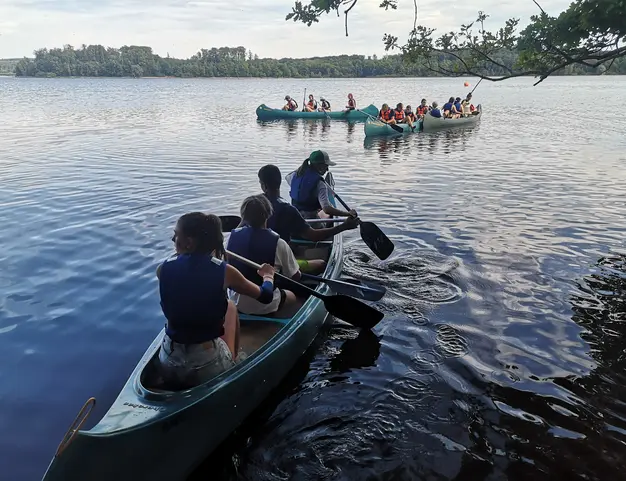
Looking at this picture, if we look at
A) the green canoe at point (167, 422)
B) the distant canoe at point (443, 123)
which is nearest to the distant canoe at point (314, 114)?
the distant canoe at point (443, 123)

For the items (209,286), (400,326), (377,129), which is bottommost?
(400,326)

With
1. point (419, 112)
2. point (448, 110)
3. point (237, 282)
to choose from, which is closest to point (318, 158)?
point (237, 282)

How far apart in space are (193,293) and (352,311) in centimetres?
289

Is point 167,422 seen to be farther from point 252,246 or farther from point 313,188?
point 313,188

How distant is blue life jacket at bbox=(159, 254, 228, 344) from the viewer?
398cm

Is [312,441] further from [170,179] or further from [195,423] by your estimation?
[170,179]

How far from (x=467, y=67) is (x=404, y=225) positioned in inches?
193

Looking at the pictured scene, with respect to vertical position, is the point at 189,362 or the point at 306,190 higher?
the point at 306,190

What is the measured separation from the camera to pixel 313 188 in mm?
8281

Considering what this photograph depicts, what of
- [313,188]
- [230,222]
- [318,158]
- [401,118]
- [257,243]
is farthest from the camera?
[401,118]

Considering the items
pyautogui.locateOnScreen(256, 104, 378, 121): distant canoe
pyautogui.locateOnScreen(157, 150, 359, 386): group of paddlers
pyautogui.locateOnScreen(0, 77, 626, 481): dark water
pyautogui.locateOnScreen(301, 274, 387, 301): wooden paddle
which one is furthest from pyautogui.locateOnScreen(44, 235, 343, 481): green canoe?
pyautogui.locateOnScreen(256, 104, 378, 121): distant canoe

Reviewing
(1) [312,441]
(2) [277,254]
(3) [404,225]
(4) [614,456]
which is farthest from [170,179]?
(4) [614,456]

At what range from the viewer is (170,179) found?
16047 mm

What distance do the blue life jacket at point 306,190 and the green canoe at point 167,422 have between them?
3.14 meters
